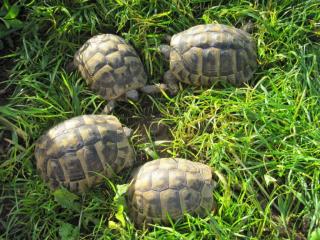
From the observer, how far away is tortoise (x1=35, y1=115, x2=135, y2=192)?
3.99 m

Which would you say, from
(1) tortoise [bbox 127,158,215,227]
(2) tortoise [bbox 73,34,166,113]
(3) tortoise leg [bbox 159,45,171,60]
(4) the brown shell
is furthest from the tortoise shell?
(1) tortoise [bbox 127,158,215,227]

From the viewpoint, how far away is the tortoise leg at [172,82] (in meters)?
4.55

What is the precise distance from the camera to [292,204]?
13.0ft

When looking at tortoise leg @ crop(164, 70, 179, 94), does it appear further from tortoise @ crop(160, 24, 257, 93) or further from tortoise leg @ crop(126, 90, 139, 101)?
tortoise leg @ crop(126, 90, 139, 101)

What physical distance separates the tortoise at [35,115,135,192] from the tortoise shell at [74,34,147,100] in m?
0.41

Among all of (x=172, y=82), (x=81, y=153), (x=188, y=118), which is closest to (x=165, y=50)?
(x=172, y=82)

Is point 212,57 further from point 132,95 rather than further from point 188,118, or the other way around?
point 132,95

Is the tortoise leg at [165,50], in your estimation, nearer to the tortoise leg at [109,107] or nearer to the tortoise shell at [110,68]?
the tortoise shell at [110,68]

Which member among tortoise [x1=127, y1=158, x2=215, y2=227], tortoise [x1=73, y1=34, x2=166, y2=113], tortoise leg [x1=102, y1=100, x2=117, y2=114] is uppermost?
tortoise [x1=73, y1=34, x2=166, y2=113]

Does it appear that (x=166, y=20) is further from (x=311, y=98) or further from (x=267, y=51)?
(x=311, y=98)

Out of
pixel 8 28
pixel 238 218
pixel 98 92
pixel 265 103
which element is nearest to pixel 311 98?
pixel 265 103

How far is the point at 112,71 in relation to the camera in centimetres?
443

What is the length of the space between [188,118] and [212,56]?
0.58 m

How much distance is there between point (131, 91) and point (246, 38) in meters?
1.13
